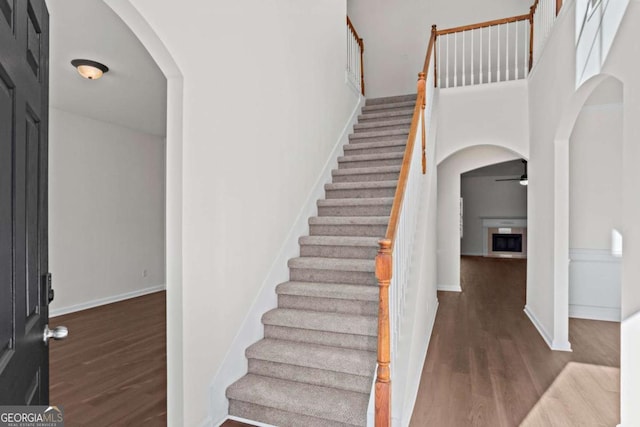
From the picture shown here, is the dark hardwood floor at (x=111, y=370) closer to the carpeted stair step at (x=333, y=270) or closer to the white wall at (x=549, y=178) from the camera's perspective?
the carpeted stair step at (x=333, y=270)

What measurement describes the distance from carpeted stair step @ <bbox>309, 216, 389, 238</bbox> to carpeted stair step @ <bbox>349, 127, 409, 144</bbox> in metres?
1.48

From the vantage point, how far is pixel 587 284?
4.84 metres

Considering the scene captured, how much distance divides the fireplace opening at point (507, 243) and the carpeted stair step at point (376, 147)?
8.99 metres

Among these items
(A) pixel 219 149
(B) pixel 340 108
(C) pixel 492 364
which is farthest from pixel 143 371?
(B) pixel 340 108

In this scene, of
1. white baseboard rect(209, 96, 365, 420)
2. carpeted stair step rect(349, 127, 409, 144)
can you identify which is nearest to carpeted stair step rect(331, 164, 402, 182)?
white baseboard rect(209, 96, 365, 420)

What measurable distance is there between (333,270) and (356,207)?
0.87 metres

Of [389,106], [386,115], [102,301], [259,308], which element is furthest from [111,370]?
[389,106]

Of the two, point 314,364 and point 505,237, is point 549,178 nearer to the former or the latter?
point 314,364

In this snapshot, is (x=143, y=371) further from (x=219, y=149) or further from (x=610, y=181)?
(x=610, y=181)

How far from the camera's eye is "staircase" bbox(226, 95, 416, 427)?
2.38 meters

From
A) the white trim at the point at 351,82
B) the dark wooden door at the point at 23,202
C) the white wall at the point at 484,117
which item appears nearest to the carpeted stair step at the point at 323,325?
the dark wooden door at the point at 23,202

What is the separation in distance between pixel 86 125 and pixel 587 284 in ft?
23.1

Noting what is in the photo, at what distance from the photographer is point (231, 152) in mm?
2588

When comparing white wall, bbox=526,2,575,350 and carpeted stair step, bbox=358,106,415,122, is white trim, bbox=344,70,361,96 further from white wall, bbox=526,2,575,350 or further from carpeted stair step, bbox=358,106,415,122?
white wall, bbox=526,2,575,350
